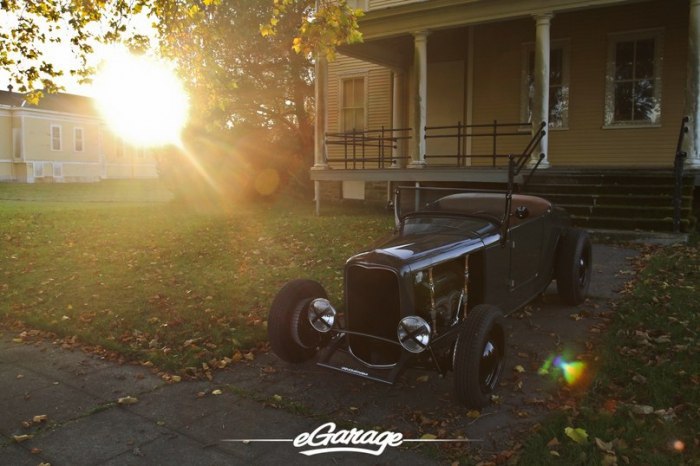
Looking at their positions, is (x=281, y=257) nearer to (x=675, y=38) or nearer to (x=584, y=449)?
(x=584, y=449)

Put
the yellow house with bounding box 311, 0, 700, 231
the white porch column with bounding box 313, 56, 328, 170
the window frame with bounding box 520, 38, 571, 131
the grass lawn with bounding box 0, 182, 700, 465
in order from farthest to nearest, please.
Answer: the white porch column with bounding box 313, 56, 328, 170, the window frame with bounding box 520, 38, 571, 131, the yellow house with bounding box 311, 0, 700, 231, the grass lawn with bounding box 0, 182, 700, 465

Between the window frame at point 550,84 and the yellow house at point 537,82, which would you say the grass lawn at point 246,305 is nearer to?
the yellow house at point 537,82

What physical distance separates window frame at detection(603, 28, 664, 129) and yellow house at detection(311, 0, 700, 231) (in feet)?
0.08

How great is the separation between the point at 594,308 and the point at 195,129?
17.5m

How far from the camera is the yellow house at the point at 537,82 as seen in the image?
41.1 feet

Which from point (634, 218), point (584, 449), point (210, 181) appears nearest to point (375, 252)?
point (584, 449)

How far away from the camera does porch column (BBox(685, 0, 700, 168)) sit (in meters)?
11.1

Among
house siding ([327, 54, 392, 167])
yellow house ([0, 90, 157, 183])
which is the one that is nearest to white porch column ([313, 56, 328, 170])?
house siding ([327, 54, 392, 167])

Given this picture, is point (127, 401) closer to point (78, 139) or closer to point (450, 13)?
point (450, 13)

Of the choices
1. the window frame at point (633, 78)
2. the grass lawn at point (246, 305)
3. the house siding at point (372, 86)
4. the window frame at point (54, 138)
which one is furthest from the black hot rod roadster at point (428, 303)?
the window frame at point (54, 138)

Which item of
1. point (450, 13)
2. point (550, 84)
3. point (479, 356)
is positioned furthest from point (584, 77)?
point (479, 356)

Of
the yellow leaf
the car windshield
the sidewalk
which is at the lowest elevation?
the sidewalk

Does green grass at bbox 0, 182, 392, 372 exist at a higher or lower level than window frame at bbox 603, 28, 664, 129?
lower

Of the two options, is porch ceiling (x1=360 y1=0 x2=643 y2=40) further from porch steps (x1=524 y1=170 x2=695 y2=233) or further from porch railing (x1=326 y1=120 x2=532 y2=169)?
porch steps (x1=524 y1=170 x2=695 y2=233)
